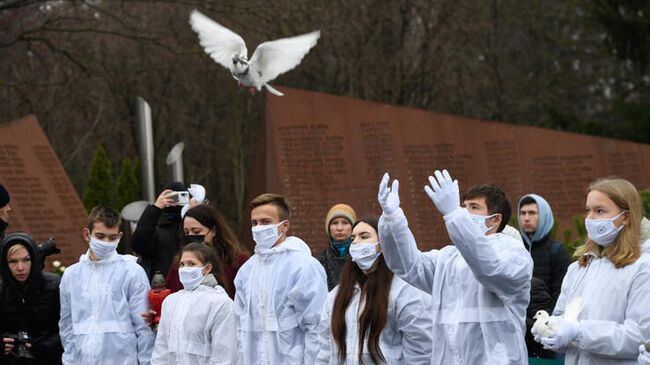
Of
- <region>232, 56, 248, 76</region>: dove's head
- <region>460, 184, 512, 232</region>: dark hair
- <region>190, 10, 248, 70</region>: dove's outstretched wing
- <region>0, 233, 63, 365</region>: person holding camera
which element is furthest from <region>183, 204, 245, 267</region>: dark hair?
<region>190, 10, 248, 70</region>: dove's outstretched wing

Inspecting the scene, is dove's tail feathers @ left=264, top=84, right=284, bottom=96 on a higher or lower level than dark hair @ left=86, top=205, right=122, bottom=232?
higher

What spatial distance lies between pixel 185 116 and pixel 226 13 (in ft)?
42.4

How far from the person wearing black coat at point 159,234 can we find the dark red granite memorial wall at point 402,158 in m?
5.98

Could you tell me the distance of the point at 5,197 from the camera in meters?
9.20

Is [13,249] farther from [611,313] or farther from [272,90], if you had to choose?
[272,90]

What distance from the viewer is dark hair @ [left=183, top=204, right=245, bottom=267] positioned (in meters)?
8.05

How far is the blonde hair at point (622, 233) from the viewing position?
5730 millimetres

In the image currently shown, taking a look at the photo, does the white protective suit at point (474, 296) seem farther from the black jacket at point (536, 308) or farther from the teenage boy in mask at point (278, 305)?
the black jacket at point (536, 308)

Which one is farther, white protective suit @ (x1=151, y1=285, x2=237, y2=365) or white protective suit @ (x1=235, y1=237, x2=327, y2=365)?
white protective suit @ (x1=151, y1=285, x2=237, y2=365)

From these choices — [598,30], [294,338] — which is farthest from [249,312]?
[598,30]

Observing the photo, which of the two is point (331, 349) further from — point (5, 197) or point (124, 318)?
point (5, 197)

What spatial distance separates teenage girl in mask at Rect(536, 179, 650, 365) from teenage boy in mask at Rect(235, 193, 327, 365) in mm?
1683

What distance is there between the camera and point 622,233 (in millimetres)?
5820

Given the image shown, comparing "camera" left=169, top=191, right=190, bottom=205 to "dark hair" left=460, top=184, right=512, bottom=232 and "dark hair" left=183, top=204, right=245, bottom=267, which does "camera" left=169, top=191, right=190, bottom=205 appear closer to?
"dark hair" left=183, top=204, right=245, bottom=267
